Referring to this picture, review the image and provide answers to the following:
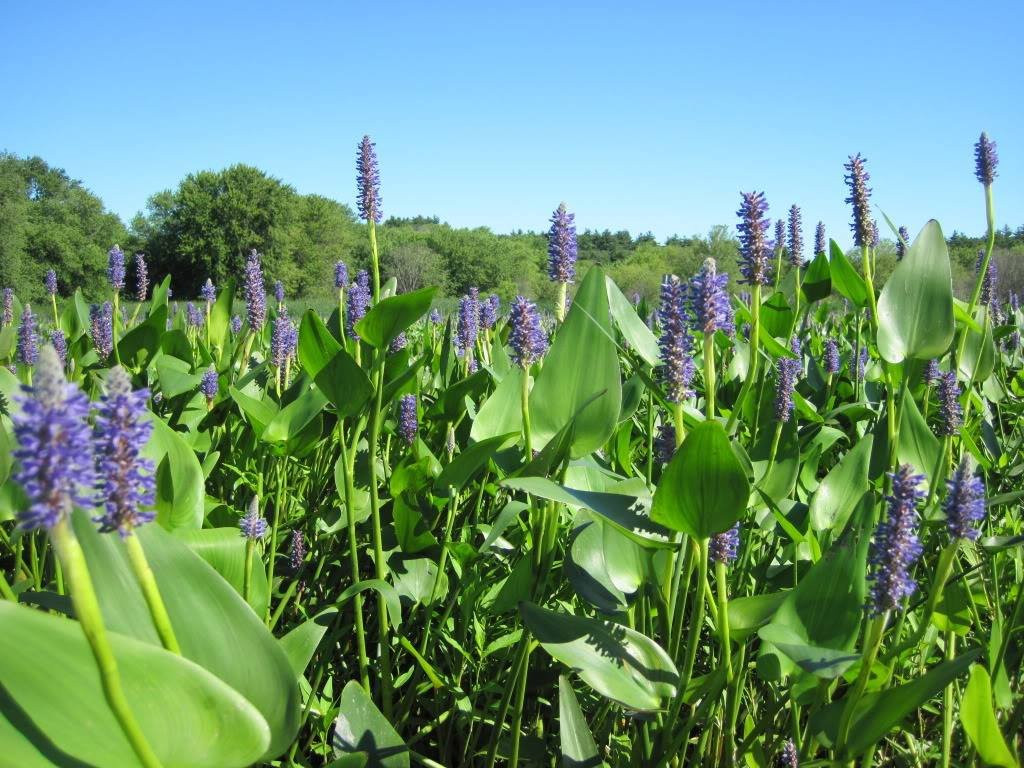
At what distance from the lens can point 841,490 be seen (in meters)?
1.65

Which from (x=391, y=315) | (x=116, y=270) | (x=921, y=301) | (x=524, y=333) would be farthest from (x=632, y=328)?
(x=116, y=270)

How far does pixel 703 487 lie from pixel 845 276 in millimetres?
1455

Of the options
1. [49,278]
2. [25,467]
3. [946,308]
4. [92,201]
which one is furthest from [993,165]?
[92,201]

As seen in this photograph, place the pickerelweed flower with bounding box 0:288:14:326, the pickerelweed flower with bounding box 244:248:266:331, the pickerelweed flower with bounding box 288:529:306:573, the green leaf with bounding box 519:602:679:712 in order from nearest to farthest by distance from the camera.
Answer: the green leaf with bounding box 519:602:679:712
the pickerelweed flower with bounding box 288:529:306:573
the pickerelweed flower with bounding box 244:248:266:331
the pickerelweed flower with bounding box 0:288:14:326

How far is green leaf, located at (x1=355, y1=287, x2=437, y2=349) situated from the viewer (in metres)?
1.45

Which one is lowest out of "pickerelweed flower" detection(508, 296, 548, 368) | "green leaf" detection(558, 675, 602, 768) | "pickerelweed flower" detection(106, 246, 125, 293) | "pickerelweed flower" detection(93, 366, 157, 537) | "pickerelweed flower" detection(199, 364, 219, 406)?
"green leaf" detection(558, 675, 602, 768)

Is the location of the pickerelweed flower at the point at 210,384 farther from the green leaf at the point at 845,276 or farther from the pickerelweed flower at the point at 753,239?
the green leaf at the point at 845,276

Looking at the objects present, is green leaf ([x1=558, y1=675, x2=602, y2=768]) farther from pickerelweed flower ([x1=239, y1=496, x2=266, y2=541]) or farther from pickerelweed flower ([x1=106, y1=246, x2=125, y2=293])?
pickerelweed flower ([x1=106, y1=246, x2=125, y2=293])

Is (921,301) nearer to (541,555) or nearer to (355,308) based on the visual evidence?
(541,555)

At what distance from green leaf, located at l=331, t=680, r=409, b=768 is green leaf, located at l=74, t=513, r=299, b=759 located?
10.3 inches

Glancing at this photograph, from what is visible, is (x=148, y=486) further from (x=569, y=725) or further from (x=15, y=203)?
(x=15, y=203)

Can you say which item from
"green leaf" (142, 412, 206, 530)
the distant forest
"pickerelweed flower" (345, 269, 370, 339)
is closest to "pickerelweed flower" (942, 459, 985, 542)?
"green leaf" (142, 412, 206, 530)

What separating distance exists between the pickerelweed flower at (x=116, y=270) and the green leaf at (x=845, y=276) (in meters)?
2.67

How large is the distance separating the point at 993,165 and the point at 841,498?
92 centimetres
